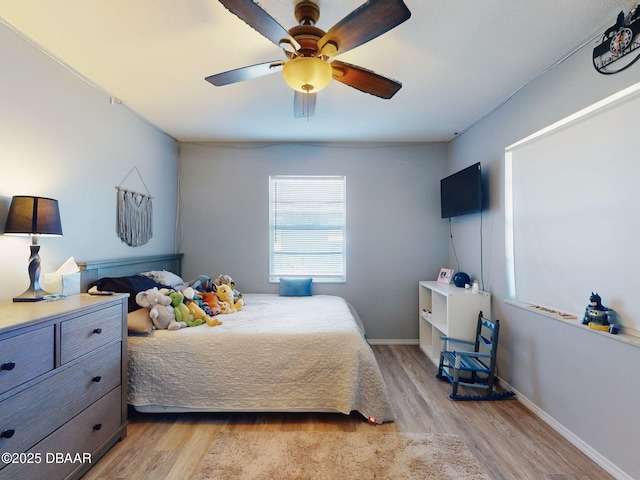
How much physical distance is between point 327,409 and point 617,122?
2.52 meters

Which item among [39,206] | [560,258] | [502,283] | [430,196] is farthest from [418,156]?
[39,206]

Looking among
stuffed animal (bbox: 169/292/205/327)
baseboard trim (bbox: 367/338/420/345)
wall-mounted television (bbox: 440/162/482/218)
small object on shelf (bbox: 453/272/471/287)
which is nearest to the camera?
stuffed animal (bbox: 169/292/205/327)

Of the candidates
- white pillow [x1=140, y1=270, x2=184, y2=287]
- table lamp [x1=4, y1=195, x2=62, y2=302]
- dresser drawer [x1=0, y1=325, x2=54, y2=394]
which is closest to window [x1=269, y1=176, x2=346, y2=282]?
white pillow [x1=140, y1=270, x2=184, y2=287]

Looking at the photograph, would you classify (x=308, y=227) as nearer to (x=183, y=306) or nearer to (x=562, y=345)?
(x=183, y=306)

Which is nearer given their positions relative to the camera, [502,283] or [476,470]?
[476,470]

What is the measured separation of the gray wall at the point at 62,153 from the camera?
181 centimetres

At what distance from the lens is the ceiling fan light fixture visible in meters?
1.56

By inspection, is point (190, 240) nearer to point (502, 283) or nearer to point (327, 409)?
point (327, 409)

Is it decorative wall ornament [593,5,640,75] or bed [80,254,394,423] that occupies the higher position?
decorative wall ornament [593,5,640,75]

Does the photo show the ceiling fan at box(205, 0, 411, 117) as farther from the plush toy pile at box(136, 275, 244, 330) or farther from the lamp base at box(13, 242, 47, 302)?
the plush toy pile at box(136, 275, 244, 330)

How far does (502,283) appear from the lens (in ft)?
9.04

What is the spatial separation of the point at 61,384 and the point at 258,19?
6.39ft

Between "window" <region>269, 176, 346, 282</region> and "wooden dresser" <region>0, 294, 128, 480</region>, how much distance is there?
7.04 feet

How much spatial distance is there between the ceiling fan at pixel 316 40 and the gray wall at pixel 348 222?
193cm
